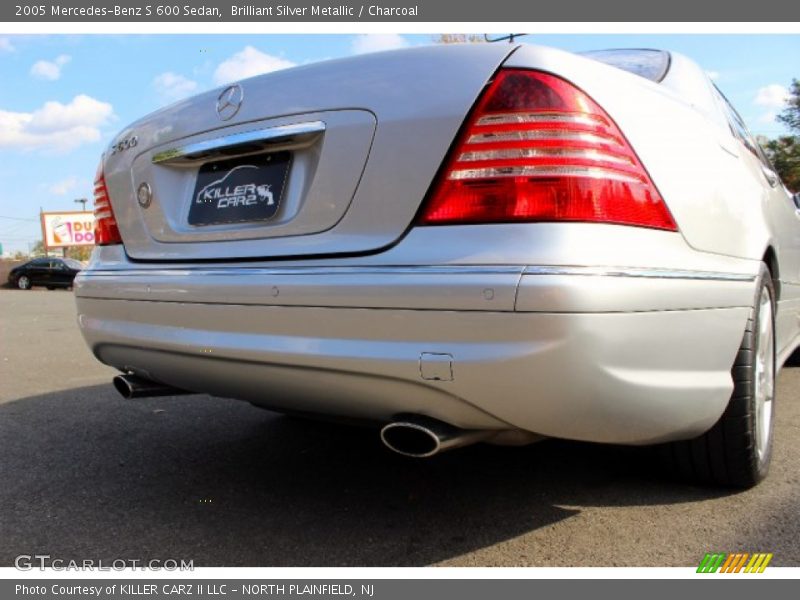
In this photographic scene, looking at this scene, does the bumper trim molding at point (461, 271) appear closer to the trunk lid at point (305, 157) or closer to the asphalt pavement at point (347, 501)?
the trunk lid at point (305, 157)

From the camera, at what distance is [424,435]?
176 centimetres

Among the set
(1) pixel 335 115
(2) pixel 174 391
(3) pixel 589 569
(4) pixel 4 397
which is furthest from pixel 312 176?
(4) pixel 4 397

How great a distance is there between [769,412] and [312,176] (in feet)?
6.47

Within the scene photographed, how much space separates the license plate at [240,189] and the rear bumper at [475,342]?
20cm

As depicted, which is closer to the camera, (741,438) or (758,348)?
(741,438)

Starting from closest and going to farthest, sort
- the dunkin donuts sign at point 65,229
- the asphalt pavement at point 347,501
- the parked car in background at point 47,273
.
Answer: the asphalt pavement at point 347,501 < the parked car in background at point 47,273 < the dunkin donuts sign at point 65,229

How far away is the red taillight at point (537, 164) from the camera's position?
1676 millimetres

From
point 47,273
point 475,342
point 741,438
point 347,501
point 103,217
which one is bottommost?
point 47,273

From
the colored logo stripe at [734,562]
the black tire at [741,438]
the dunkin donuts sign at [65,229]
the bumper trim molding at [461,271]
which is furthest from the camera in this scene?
the dunkin donuts sign at [65,229]

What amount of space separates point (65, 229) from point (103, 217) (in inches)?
1968

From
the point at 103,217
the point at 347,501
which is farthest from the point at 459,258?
the point at 103,217

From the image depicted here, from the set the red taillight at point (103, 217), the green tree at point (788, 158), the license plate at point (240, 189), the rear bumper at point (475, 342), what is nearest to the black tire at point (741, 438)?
the rear bumper at point (475, 342)

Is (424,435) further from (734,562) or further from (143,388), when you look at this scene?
(143,388)

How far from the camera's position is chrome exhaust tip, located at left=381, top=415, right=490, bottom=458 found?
1739 millimetres
